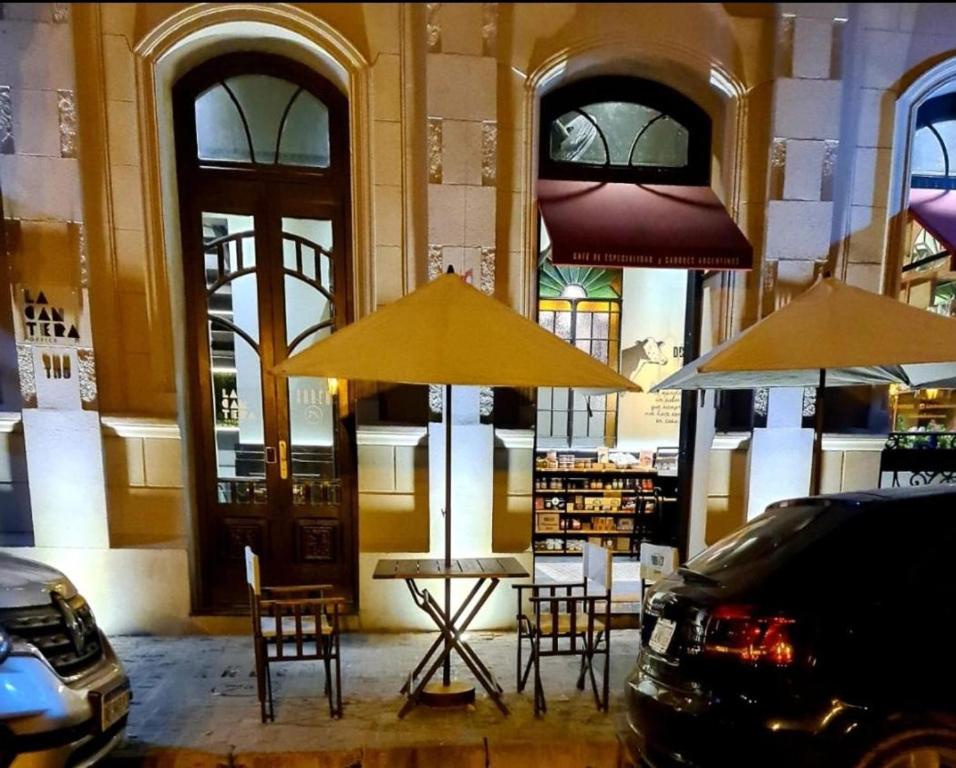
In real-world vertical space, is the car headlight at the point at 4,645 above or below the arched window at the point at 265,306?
below

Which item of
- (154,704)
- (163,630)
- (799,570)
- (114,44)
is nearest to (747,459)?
(799,570)

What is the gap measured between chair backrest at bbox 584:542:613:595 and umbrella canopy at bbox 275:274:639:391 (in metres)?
1.19

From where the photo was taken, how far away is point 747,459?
216 inches

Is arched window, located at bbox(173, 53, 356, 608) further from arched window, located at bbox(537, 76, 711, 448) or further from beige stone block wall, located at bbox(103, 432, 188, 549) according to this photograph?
arched window, located at bbox(537, 76, 711, 448)

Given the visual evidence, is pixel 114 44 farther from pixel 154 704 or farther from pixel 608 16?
pixel 154 704

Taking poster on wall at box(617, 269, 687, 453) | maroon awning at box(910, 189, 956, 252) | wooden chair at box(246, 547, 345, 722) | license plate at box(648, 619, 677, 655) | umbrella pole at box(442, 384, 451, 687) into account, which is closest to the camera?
license plate at box(648, 619, 677, 655)

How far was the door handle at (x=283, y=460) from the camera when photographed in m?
5.29

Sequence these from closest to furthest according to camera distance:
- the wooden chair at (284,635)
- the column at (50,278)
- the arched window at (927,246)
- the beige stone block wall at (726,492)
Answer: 1. the wooden chair at (284,635)
2. the column at (50,278)
3. the beige stone block wall at (726,492)
4. the arched window at (927,246)

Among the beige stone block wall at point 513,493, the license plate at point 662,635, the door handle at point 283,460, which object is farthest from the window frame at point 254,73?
the license plate at point 662,635

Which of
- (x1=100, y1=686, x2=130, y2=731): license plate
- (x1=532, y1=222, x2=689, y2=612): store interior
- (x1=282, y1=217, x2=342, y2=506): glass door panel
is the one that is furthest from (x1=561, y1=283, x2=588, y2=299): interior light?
(x1=100, y1=686, x2=130, y2=731): license plate

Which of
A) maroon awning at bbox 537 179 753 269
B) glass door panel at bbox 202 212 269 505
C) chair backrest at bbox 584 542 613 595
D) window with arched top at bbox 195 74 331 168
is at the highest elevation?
window with arched top at bbox 195 74 331 168

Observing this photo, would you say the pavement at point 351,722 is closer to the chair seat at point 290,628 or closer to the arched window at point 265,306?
the chair seat at point 290,628

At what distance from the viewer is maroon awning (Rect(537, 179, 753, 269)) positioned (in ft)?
15.9

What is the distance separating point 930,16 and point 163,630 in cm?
955
